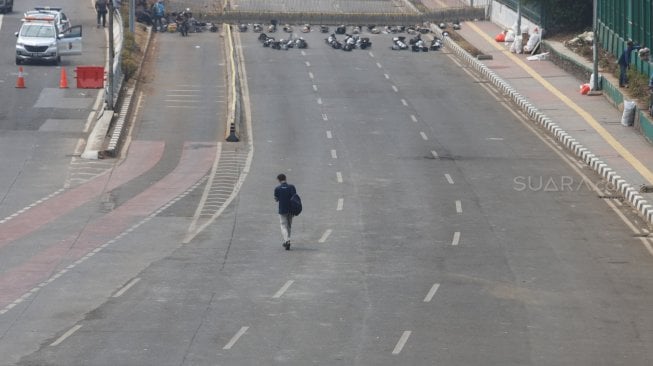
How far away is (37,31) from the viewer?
220 feet

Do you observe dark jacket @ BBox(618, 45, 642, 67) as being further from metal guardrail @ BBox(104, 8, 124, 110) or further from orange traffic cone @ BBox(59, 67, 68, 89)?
orange traffic cone @ BBox(59, 67, 68, 89)

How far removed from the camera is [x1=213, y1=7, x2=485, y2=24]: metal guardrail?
85250mm

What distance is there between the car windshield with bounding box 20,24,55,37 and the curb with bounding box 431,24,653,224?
64.2ft

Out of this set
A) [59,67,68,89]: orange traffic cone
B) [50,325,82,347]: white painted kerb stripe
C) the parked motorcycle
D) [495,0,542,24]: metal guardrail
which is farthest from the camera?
[495,0,542,24]: metal guardrail

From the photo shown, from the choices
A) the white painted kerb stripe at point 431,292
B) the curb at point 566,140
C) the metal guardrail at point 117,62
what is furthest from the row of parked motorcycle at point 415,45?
the white painted kerb stripe at point 431,292

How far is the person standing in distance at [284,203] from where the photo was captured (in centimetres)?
3198

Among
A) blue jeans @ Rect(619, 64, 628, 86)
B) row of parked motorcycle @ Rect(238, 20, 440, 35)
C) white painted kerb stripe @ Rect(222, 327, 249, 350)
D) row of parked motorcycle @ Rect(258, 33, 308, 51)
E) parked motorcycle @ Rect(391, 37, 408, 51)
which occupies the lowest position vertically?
row of parked motorcycle @ Rect(238, 20, 440, 35)

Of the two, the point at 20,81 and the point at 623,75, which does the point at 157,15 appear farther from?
the point at 623,75

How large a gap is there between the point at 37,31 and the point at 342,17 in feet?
80.2

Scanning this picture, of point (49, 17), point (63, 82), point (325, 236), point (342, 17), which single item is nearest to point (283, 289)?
point (325, 236)

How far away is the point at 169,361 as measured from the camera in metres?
22.4

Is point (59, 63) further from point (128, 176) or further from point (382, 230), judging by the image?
point (382, 230)

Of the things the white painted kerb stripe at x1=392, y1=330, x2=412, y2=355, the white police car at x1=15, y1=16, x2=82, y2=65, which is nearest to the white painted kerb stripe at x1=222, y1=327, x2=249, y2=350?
the white painted kerb stripe at x1=392, y1=330, x2=412, y2=355

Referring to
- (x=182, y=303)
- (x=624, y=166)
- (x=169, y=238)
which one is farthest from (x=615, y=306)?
(x=624, y=166)
